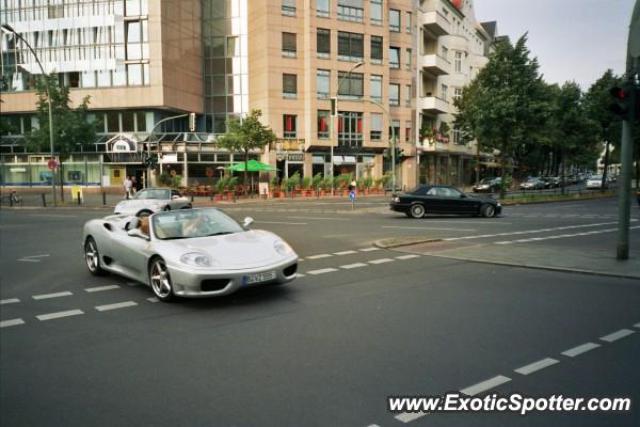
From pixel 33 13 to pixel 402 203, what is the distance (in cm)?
4790

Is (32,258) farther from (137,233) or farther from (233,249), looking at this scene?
(233,249)

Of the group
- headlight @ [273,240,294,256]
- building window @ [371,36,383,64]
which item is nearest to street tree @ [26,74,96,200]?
building window @ [371,36,383,64]

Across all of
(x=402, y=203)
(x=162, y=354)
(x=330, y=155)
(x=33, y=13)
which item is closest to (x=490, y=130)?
(x=402, y=203)

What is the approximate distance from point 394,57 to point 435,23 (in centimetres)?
651

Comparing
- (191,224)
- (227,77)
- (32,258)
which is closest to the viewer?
(191,224)

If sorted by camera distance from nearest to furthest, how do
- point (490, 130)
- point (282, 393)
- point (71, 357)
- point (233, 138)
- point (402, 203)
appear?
point (282, 393), point (71, 357), point (402, 203), point (490, 130), point (233, 138)

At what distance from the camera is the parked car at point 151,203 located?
2012 cm

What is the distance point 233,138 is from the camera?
1512 inches

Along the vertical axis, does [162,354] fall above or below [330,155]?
below

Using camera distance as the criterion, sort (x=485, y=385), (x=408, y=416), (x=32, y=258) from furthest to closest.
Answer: (x=32, y=258) < (x=485, y=385) < (x=408, y=416)

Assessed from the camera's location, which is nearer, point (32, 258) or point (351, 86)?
point (32, 258)

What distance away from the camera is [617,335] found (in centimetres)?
546

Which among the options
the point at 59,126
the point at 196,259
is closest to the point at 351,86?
the point at 59,126

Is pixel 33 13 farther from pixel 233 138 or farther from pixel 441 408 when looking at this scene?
pixel 441 408
